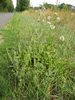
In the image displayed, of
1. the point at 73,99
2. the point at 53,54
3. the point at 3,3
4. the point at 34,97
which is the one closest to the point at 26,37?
the point at 53,54

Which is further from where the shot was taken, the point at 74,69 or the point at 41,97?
the point at 74,69

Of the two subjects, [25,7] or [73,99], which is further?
[25,7]

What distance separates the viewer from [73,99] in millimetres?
984

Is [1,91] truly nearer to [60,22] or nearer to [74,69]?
[74,69]

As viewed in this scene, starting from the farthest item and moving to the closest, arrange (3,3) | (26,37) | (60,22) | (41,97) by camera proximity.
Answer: (3,3) < (60,22) < (26,37) < (41,97)

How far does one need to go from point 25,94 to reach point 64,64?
80 centimetres

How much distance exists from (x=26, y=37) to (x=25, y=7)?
22.4 meters

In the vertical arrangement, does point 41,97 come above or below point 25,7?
below

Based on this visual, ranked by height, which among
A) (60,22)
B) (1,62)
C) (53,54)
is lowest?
(1,62)

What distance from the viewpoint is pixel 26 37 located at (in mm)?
2164

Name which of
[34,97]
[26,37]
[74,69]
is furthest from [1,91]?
[26,37]

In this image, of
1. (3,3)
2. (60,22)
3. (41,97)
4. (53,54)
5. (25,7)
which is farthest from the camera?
(3,3)

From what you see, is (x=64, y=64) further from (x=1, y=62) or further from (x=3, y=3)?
(x=3, y=3)

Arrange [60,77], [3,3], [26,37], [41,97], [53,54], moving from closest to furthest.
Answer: [41,97] → [60,77] → [53,54] → [26,37] → [3,3]
